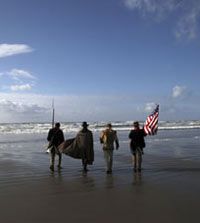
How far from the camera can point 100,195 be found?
388 inches

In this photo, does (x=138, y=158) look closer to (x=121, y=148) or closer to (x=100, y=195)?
(x=100, y=195)

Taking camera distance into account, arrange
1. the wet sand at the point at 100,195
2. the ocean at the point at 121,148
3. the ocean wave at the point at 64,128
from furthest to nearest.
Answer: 1. the ocean wave at the point at 64,128
2. the ocean at the point at 121,148
3. the wet sand at the point at 100,195

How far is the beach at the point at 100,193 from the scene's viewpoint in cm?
784

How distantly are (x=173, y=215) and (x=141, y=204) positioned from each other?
1094mm

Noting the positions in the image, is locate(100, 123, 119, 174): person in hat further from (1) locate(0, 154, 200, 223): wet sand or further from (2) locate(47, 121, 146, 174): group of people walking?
(1) locate(0, 154, 200, 223): wet sand

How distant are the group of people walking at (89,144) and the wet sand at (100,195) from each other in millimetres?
496

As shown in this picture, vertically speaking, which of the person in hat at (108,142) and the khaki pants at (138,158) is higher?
the person in hat at (108,142)

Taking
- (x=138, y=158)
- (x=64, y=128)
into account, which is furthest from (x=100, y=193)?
(x=64, y=128)

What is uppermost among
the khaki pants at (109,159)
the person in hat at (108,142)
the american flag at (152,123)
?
the american flag at (152,123)

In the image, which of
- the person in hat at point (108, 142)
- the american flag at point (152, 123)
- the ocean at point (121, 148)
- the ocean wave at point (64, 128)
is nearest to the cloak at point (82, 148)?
the person in hat at point (108, 142)

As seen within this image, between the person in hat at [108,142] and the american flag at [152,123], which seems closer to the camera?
the person in hat at [108,142]

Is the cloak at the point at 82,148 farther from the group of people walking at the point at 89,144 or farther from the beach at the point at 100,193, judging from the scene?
the beach at the point at 100,193

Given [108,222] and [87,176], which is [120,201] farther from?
[87,176]

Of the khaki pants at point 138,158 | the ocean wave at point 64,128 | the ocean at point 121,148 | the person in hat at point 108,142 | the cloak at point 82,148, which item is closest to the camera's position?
the person in hat at point 108,142
